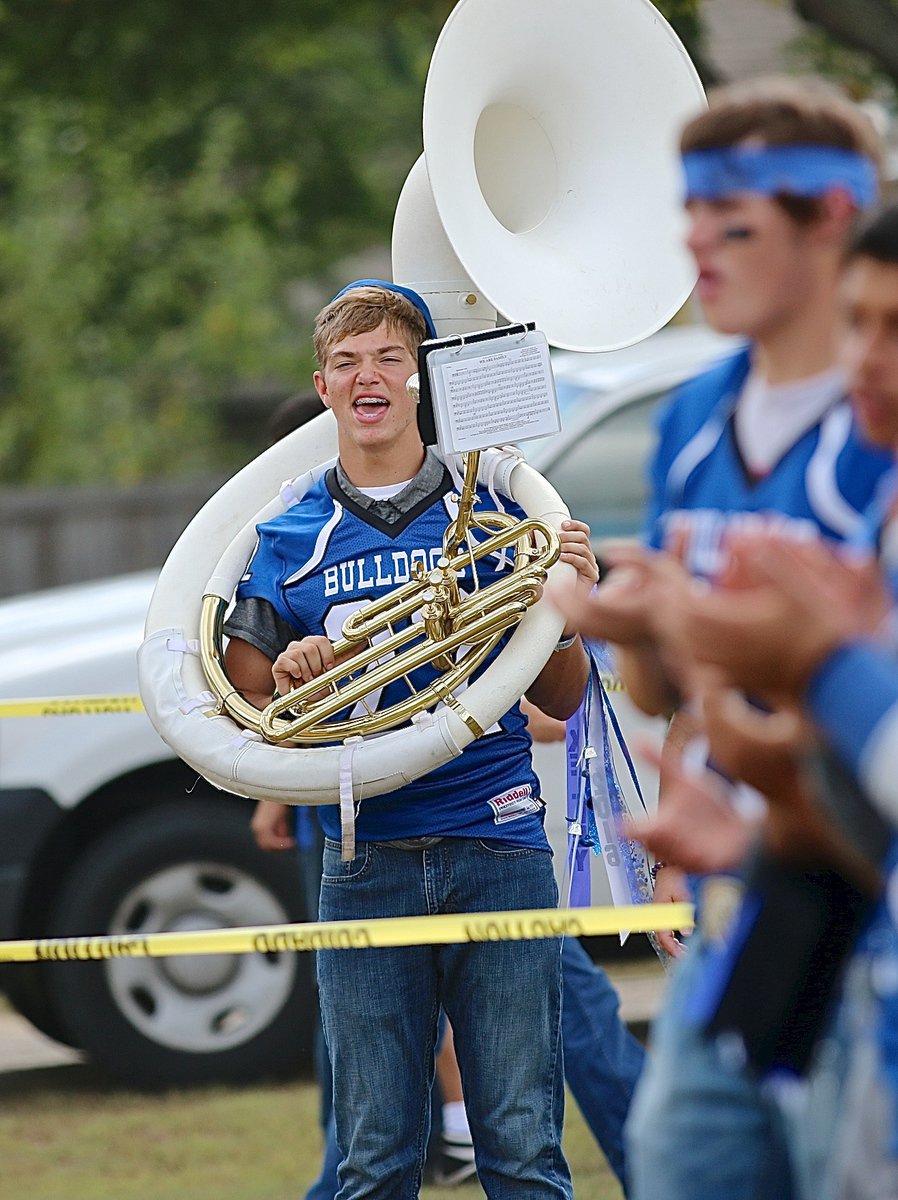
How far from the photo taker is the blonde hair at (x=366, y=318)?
124 inches

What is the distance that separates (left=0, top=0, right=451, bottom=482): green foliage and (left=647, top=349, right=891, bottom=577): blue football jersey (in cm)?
1102

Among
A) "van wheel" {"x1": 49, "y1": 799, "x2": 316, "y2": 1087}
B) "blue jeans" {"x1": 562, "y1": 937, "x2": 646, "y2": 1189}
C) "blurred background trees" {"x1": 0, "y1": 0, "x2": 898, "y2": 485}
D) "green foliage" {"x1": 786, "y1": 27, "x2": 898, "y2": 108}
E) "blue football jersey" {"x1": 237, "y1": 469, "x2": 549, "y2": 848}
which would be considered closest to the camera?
"blue football jersey" {"x1": 237, "y1": 469, "x2": 549, "y2": 848}

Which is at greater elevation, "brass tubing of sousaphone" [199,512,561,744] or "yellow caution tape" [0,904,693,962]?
"brass tubing of sousaphone" [199,512,561,744]

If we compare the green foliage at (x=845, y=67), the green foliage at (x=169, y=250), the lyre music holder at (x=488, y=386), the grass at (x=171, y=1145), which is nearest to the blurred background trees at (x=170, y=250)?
the green foliage at (x=169, y=250)

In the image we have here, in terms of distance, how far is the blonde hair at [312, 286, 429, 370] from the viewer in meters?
3.16

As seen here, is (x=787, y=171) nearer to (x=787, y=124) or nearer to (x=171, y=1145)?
(x=787, y=124)

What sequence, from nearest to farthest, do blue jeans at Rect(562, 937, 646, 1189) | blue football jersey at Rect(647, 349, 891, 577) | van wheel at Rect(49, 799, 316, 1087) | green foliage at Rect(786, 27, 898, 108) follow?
1. blue football jersey at Rect(647, 349, 891, 577)
2. blue jeans at Rect(562, 937, 646, 1189)
3. van wheel at Rect(49, 799, 316, 1087)
4. green foliage at Rect(786, 27, 898, 108)

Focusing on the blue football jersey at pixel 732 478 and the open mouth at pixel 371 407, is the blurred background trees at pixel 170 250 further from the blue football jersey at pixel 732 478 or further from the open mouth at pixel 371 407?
the blue football jersey at pixel 732 478

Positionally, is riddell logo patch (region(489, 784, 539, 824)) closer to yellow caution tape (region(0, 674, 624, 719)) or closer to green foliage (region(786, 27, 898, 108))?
yellow caution tape (region(0, 674, 624, 719))

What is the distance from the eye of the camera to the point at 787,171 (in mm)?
2055

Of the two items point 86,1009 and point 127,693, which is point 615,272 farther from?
point 86,1009

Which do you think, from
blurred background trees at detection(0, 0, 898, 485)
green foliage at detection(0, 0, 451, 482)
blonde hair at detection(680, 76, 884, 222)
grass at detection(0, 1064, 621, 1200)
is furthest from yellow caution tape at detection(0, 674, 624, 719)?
green foliage at detection(0, 0, 451, 482)

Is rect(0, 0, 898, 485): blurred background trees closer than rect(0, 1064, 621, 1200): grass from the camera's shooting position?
No

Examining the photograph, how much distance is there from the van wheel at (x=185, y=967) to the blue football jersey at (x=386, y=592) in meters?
2.09
